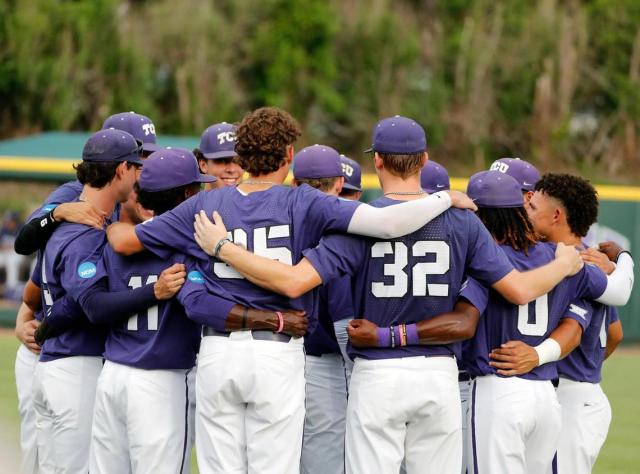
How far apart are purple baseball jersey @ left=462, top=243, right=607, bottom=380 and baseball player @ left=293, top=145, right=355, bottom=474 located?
31.8 inches

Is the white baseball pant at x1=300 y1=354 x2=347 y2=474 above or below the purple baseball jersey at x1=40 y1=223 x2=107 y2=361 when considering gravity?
below

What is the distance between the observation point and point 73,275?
18.4ft

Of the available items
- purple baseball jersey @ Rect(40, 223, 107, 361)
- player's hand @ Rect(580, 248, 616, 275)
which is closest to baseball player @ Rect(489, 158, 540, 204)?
player's hand @ Rect(580, 248, 616, 275)

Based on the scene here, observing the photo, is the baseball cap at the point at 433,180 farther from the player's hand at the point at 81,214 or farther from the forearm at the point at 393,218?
the player's hand at the point at 81,214

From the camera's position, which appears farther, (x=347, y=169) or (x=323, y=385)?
(x=347, y=169)

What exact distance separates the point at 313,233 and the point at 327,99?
21740 mm

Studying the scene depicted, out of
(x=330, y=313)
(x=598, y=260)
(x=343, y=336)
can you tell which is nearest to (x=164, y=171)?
(x=330, y=313)

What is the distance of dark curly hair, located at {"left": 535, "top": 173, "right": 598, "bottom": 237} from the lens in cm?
→ 598

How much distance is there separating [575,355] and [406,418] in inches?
51.8

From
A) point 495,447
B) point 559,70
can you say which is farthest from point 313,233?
point 559,70

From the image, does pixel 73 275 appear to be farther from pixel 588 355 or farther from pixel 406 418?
pixel 588 355

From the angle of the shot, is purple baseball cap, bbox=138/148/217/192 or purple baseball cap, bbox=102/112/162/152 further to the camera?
purple baseball cap, bbox=102/112/162/152

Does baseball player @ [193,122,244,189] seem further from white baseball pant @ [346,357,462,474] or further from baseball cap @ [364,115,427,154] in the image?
white baseball pant @ [346,357,462,474]

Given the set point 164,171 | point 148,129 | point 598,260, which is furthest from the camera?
point 148,129
